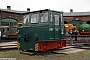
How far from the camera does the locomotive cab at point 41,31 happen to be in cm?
1035

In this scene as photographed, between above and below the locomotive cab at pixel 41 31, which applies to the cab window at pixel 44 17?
above

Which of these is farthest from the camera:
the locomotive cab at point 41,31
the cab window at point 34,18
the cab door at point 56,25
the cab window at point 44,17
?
the cab door at point 56,25

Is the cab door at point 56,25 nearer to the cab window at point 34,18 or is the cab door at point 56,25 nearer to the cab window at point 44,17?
the cab window at point 44,17

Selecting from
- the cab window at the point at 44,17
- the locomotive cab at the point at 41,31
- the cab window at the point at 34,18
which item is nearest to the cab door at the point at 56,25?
the locomotive cab at the point at 41,31

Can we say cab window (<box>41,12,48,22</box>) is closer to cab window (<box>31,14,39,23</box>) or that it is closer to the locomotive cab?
the locomotive cab

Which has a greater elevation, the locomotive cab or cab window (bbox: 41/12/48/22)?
cab window (bbox: 41/12/48/22)

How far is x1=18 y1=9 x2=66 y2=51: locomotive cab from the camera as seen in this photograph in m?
10.4

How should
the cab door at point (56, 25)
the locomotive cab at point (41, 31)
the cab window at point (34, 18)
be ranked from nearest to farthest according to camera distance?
the locomotive cab at point (41, 31), the cab window at point (34, 18), the cab door at point (56, 25)

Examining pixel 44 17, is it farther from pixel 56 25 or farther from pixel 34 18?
pixel 56 25

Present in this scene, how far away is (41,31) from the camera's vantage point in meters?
10.3

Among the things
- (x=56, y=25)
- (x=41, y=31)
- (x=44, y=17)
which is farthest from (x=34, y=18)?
(x=56, y=25)

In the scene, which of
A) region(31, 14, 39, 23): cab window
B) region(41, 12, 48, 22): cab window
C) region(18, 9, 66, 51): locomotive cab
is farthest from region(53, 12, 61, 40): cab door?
region(31, 14, 39, 23): cab window

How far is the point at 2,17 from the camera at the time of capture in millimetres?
27000

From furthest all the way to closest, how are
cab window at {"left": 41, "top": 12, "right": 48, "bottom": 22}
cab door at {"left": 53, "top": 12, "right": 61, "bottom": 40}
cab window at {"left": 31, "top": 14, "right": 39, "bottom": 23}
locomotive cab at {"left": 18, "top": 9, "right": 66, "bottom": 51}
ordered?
cab door at {"left": 53, "top": 12, "right": 61, "bottom": 40} → cab window at {"left": 31, "top": 14, "right": 39, "bottom": 23} → cab window at {"left": 41, "top": 12, "right": 48, "bottom": 22} → locomotive cab at {"left": 18, "top": 9, "right": 66, "bottom": 51}
